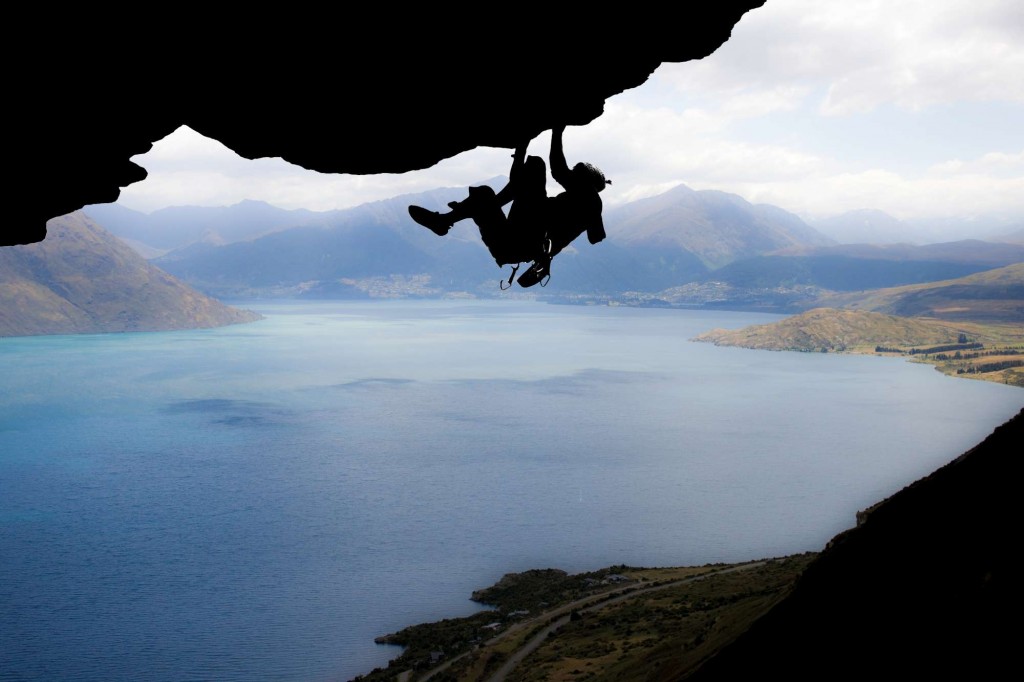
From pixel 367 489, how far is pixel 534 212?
68246 mm

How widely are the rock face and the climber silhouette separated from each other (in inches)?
37.7

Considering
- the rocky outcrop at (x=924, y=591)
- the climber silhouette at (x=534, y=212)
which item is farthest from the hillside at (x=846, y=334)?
the rocky outcrop at (x=924, y=591)

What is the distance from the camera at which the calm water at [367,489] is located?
158ft

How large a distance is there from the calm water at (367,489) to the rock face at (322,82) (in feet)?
128

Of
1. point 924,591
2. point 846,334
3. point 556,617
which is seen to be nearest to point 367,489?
point 556,617

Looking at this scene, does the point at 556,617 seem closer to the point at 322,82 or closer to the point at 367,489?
the point at 367,489

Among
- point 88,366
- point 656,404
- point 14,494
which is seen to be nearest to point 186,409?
point 14,494

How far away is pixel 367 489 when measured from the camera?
73750mm

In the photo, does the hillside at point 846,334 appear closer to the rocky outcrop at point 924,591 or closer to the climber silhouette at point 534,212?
the climber silhouette at point 534,212

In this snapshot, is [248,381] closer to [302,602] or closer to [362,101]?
[302,602]

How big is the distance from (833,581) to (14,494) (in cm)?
8682

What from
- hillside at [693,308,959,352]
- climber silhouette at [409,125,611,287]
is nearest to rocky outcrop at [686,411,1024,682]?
climber silhouette at [409,125,611,287]

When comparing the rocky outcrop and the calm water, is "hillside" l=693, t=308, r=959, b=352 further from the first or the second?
the rocky outcrop

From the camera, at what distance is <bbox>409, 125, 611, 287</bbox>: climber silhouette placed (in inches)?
388
